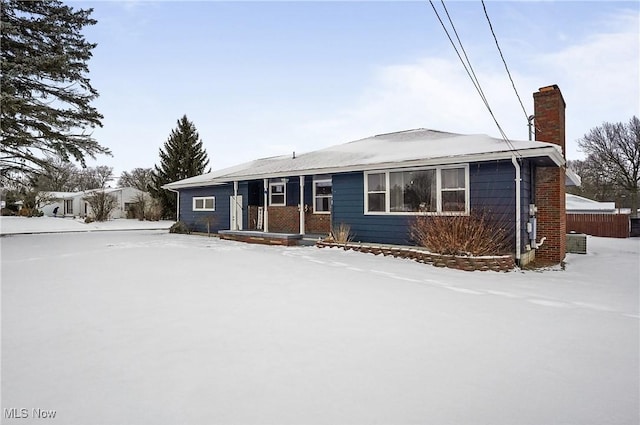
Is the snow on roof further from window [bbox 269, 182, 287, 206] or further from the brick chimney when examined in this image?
window [bbox 269, 182, 287, 206]

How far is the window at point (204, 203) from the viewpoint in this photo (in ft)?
57.4

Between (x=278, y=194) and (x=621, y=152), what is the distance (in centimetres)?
3523

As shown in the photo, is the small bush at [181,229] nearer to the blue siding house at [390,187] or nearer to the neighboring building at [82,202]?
the blue siding house at [390,187]

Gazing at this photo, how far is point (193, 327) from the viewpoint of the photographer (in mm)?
4141

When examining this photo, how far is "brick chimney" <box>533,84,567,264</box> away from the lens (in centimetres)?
1041

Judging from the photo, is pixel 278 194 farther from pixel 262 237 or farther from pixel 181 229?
pixel 181 229

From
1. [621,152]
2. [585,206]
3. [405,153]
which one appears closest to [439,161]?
[405,153]

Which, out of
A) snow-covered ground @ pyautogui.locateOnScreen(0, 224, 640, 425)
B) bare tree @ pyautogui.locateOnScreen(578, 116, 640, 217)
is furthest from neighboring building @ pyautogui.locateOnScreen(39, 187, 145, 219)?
bare tree @ pyautogui.locateOnScreen(578, 116, 640, 217)

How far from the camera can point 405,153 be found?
11609 mm

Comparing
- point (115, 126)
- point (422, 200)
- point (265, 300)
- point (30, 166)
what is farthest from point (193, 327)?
point (115, 126)

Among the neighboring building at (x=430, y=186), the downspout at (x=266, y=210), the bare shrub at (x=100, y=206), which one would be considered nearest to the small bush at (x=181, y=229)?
the neighboring building at (x=430, y=186)

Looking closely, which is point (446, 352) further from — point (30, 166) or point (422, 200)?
point (30, 166)

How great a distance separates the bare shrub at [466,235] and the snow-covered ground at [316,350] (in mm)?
1754

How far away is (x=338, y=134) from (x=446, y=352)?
2420cm
